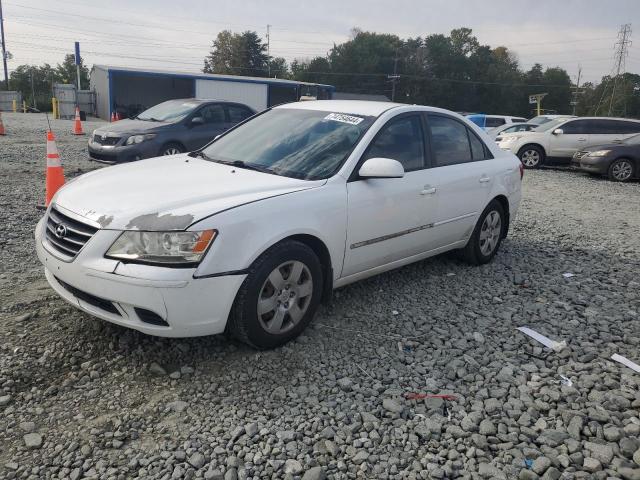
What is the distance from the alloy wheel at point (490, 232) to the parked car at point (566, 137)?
1098cm

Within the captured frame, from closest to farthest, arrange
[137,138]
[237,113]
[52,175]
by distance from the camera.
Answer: [52,175] < [137,138] < [237,113]

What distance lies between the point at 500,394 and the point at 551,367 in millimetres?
595

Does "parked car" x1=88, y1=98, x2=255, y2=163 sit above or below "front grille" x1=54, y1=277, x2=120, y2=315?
above

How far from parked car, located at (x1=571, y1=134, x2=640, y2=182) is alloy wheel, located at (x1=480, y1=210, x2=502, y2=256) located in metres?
9.89

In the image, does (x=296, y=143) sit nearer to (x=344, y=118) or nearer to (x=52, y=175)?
(x=344, y=118)

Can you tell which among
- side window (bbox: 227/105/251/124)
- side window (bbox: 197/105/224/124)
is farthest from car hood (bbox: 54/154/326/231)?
side window (bbox: 227/105/251/124)

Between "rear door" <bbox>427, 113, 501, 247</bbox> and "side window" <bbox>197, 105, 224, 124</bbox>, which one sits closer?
"rear door" <bbox>427, 113, 501, 247</bbox>

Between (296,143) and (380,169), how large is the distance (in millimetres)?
749

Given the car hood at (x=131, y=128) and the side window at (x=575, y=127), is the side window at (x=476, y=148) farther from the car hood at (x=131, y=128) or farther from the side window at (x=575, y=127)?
the side window at (x=575, y=127)

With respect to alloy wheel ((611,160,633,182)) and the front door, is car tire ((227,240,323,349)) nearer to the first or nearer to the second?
the front door

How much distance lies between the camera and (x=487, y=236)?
18.3ft

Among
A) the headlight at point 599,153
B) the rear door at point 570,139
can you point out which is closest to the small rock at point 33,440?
the headlight at point 599,153

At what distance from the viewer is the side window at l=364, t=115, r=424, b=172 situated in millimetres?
4227

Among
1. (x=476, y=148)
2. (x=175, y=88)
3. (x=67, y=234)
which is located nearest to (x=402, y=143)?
(x=476, y=148)
